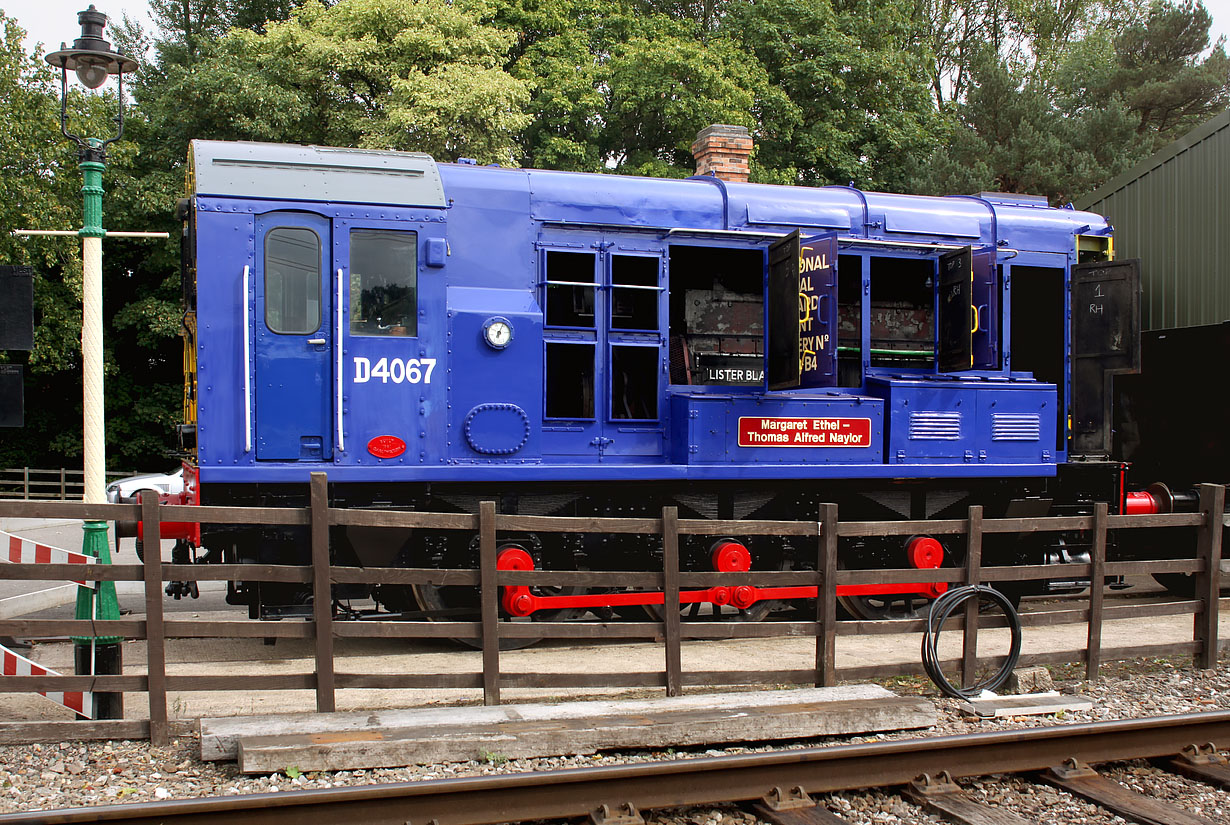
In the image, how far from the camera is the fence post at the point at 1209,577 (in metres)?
7.46

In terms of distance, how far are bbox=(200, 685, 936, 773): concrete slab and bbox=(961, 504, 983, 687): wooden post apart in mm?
798

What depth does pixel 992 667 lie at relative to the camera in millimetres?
6867

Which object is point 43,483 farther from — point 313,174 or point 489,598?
point 489,598

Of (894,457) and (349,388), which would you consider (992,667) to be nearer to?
(894,457)

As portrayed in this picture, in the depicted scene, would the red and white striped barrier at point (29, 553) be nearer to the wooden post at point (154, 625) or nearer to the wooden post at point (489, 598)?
the wooden post at point (154, 625)

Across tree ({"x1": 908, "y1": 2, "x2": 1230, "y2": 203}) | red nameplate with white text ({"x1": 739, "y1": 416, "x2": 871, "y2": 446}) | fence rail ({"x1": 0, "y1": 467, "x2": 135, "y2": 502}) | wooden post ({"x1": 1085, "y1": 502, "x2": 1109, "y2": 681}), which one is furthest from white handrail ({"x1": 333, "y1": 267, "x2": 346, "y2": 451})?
tree ({"x1": 908, "y1": 2, "x2": 1230, "y2": 203})

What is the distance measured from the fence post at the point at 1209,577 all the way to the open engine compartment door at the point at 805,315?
2.95 m

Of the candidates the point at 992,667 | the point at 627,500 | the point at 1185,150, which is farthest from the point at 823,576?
the point at 1185,150

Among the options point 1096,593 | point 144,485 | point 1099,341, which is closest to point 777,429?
point 1096,593

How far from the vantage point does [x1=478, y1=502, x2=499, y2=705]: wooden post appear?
5.92 meters

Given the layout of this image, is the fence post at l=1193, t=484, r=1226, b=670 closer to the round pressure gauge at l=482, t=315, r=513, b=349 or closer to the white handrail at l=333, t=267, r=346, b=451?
the round pressure gauge at l=482, t=315, r=513, b=349

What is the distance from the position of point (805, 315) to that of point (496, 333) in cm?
261

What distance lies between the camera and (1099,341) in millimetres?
9750

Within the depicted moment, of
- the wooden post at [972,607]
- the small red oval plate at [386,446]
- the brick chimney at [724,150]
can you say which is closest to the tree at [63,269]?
the brick chimney at [724,150]
